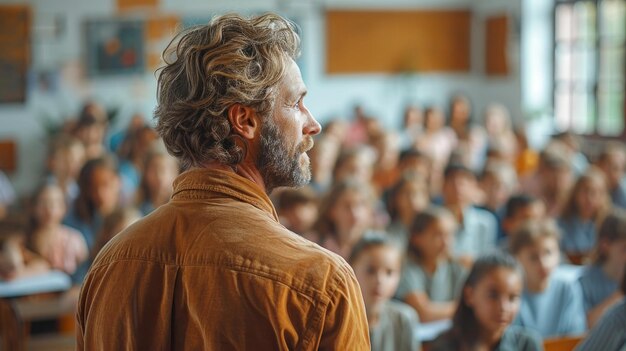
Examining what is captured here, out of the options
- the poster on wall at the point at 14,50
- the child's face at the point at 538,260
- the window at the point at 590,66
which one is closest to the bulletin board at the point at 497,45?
the window at the point at 590,66

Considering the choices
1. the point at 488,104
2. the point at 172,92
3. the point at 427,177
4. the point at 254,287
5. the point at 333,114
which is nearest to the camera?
the point at 254,287

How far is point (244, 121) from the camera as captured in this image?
145 cm

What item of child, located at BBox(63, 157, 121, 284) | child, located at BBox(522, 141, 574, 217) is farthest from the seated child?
child, located at BBox(522, 141, 574, 217)

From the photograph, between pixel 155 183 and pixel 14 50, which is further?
pixel 14 50

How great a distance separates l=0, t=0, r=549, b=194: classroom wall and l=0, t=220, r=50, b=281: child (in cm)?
583

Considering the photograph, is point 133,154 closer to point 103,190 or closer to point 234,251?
point 103,190

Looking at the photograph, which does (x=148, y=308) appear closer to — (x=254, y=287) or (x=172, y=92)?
(x=254, y=287)

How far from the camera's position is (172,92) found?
1.48 m

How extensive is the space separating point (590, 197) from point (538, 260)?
1722mm

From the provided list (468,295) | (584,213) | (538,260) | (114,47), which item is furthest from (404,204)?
(114,47)

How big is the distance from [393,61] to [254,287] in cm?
1160

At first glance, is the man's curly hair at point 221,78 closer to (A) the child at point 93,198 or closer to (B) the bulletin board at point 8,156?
(A) the child at point 93,198

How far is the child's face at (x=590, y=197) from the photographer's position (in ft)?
19.5

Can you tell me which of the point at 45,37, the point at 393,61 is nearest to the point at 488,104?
the point at 393,61
